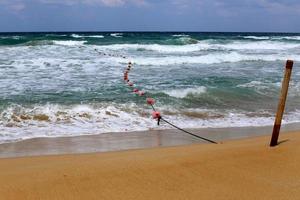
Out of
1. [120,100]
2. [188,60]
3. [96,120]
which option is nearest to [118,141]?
[96,120]

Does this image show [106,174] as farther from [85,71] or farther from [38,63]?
[38,63]

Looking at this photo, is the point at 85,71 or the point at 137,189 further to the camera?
the point at 85,71

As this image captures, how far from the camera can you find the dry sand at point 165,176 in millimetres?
4184

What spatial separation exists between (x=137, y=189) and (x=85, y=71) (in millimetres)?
13104

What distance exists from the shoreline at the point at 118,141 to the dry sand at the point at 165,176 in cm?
88

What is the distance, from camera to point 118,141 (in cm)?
743

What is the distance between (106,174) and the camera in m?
4.67

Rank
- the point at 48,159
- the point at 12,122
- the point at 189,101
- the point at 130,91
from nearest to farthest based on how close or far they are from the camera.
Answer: the point at 48,159 → the point at 12,122 → the point at 189,101 → the point at 130,91

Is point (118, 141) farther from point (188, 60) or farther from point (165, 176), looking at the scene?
point (188, 60)

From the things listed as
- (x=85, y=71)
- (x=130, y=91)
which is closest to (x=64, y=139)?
(x=130, y=91)

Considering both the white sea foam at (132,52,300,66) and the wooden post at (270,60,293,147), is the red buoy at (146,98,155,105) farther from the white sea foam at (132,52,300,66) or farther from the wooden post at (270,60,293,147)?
the white sea foam at (132,52,300,66)

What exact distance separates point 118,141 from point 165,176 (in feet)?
9.45

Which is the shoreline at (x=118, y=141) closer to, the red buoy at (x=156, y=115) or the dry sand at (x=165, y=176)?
the red buoy at (x=156, y=115)

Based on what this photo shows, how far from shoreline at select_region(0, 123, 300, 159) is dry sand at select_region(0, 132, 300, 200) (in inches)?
→ 34.5
